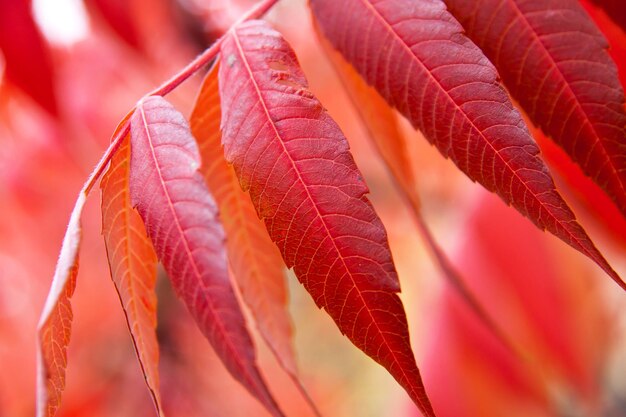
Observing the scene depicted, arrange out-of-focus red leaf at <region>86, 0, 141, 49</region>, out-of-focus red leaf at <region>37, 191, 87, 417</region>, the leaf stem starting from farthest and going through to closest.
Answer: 1. out-of-focus red leaf at <region>86, 0, 141, 49</region>
2. the leaf stem
3. out-of-focus red leaf at <region>37, 191, 87, 417</region>

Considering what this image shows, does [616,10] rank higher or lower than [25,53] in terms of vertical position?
lower

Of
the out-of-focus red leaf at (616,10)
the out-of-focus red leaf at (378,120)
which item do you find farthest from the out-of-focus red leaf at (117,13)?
the out-of-focus red leaf at (616,10)

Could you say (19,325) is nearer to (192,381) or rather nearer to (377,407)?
(192,381)

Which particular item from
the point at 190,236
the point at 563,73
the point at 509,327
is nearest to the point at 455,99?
the point at 563,73

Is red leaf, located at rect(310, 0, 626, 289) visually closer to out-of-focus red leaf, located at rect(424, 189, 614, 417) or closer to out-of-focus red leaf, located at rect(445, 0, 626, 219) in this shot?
out-of-focus red leaf, located at rect(445, 0, 626, 219)

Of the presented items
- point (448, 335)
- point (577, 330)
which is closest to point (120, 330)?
point (448, 335)

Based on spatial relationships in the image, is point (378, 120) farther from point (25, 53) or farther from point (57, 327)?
point (25, 53)

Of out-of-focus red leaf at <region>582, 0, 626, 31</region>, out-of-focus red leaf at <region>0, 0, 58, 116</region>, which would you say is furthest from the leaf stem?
out-of-focus red leaf at <region>0, 0, 58, 116</region>

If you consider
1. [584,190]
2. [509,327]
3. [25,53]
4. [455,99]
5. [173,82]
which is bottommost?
[509,327]
